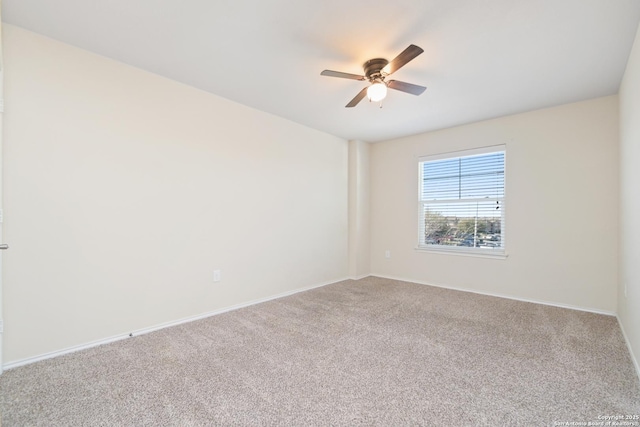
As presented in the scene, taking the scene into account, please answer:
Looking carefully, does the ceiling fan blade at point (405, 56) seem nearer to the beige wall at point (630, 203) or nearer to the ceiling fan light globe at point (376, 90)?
the ceiling fan light globe at point (376, 90)

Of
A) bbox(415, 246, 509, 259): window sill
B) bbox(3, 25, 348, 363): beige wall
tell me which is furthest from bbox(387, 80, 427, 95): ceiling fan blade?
bbox(415, 246, 509, 259): window sill

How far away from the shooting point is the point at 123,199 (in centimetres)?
250

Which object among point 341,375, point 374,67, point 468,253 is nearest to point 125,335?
point 341,375

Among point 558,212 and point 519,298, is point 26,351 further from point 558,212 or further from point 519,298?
point 558,212

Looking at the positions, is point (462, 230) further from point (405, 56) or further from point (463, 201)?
point (405, 56)

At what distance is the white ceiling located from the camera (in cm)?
183

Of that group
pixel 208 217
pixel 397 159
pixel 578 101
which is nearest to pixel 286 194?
pixel 208 217

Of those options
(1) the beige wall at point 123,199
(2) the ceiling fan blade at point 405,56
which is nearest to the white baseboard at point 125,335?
(1) the beige wall at point 123,199

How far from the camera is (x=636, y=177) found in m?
2.11

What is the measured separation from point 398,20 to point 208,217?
2397mm

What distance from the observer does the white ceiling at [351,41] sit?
1.83 m

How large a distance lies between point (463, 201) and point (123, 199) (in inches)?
159

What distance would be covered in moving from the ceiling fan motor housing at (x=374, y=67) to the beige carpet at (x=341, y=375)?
2175mm

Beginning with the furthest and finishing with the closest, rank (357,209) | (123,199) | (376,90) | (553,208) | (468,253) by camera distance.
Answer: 1. (357,209)
2. (468,253)
3. (553,208)
4. (123,199)
5. (376,90)
